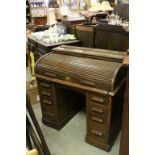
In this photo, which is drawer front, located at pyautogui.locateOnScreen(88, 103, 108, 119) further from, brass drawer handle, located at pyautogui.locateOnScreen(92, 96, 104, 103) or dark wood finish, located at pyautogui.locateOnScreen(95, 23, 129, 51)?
dark wood finish, located at pyautogui.locateOnScreen(95, 23, 129, 51)

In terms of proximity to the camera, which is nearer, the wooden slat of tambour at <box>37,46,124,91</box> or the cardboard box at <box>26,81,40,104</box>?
the wooden slat of tambour at <box>37,46,124,91</box>

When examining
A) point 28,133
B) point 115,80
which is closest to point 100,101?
point 115,80

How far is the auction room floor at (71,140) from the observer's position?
75.7 inches

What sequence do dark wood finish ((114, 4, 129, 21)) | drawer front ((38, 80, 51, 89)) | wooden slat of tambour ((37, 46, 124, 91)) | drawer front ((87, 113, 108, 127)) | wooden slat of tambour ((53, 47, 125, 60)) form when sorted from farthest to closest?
1. dark wood finish ((114, 4, 129, 21))
2. drawer front ((38, 80, 51, 89))
3. wooden slat of tambour ((53, 47, 125, 60))
4. drawer front ((87, 113, 108, 127))
5. wooden slat of tambour ((37, 46, 124, 91))

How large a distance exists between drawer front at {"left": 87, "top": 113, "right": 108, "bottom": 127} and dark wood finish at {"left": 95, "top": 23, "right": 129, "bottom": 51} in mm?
842

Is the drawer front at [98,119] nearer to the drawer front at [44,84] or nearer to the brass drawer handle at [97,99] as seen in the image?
the brass drawer handle at [97,99]

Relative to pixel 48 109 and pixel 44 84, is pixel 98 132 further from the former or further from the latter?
pixel 44 84

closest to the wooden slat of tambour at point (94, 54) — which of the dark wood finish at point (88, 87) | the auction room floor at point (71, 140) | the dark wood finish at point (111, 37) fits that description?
the dark wood finish at point (88, 87)

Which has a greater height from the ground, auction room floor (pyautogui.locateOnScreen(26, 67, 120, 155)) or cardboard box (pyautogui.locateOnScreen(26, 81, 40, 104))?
cardboard box (pyautogui.locateOnScreen(26, 81, 40, 104))

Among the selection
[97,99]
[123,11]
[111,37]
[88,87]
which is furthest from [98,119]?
[123,11]

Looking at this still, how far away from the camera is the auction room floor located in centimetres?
192

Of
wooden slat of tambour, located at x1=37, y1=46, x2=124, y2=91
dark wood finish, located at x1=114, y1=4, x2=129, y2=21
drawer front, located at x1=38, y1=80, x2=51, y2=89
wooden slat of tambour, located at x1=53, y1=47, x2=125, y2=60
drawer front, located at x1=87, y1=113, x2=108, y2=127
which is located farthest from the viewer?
dark wood finish, located at x1=114, y1=4, x2=129, y2=21

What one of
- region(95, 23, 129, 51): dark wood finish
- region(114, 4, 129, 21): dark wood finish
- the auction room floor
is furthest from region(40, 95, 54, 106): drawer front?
region(114, 4, 129, 21): dark wood finish
